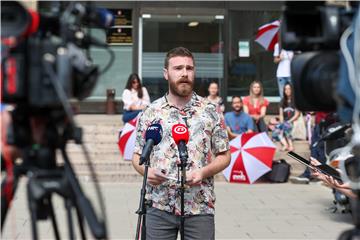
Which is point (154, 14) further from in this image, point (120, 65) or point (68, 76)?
point (68, 76)

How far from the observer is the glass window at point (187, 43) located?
1683 cm

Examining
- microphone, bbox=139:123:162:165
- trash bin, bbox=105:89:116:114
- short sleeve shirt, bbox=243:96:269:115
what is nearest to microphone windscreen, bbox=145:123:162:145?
microphone, bbox=139:123:162:165

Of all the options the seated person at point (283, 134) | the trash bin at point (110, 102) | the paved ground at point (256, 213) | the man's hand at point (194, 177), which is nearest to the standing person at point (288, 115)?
the seated person at point (283, 134)

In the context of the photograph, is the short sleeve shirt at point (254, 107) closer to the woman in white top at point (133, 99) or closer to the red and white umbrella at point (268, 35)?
the red and white umbrella at point (268, 35)

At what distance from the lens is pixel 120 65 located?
56.6 feet

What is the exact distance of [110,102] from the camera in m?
16.8

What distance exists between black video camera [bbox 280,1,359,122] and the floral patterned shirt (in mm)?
1779

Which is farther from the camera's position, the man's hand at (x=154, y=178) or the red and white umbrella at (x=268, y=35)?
the red and white umbrella at (x=268, y=35)

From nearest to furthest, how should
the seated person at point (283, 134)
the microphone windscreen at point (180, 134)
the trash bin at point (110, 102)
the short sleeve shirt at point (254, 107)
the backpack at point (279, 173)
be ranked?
the microphone windscreen at point (180, 134) → the backpack at point (279, 173) → the seated person at point (283, 134) → the short sleeve shirt at point (254, 107) → the trash bin at point (110, 102)

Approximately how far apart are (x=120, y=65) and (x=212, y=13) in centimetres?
283

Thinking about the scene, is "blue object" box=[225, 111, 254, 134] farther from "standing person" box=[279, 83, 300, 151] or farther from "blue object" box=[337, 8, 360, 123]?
"blue object" box=[337, 8, 360, 123]

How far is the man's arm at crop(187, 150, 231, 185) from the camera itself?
4.03 m

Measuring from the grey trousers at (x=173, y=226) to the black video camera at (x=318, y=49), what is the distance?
185 cm

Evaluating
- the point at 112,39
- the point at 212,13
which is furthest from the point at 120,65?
the point at 212,13
